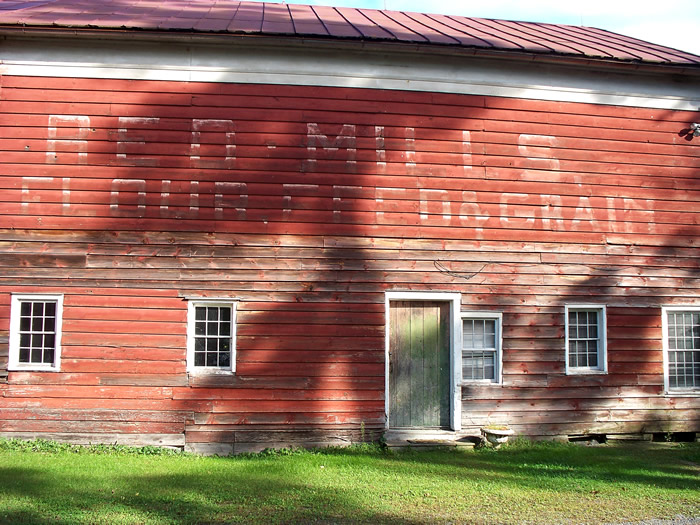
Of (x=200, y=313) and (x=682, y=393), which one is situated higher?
(x=200, y=313)

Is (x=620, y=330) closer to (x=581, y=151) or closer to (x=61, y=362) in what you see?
(x=581, y=151)

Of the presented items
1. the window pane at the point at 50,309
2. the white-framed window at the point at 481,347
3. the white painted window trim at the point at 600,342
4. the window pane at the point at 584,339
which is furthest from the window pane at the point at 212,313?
the window pane at the point at 584,339

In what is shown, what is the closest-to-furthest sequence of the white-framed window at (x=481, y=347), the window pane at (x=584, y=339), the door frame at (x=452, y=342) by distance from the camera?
the door frame at (x=452, y=342) → the white-framed window at (x=481, y=347) → the window pane at (x=584, y=339)

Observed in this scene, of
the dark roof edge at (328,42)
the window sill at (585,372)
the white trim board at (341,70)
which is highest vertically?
the dark roof edge at (328,42)

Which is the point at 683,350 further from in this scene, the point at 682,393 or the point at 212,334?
the point at 212,334

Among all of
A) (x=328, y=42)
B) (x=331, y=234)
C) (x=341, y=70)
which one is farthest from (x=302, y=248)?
(x=328, y=42)

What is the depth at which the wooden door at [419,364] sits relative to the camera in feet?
32.8

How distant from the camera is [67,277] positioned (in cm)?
945

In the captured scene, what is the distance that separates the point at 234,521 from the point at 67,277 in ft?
17.5

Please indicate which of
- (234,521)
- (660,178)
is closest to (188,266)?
(234,521)

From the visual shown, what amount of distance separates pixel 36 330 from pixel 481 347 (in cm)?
734

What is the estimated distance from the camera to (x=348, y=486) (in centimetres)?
741

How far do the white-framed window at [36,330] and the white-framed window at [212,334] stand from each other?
2070 mm

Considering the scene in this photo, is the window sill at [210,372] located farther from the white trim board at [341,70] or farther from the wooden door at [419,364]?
the white trim board at [341,70]
